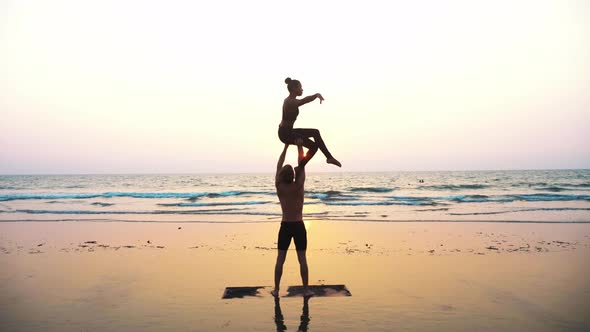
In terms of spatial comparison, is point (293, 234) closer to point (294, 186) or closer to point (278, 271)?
point (278, 271)

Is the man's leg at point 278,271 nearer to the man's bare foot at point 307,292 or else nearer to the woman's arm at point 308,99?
the man's bare foot at point 307,292

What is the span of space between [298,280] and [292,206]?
1.73 m

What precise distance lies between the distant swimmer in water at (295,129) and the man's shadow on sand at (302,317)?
2138mm

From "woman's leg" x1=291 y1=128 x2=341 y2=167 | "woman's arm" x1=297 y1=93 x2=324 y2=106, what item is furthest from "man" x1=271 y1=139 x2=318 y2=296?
"woman's arm" x1=297 y1=93 x2=324 y2=106

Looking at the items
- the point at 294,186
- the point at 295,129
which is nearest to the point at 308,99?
the point at 295,129

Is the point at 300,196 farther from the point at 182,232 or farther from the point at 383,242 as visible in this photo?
the point at 182,232

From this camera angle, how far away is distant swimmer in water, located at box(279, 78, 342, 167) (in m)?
7.07

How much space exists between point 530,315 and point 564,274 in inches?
119

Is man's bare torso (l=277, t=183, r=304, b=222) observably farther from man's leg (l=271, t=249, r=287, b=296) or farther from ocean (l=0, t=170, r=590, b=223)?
A: ocean (l=0, t=170, r=590, b=223)

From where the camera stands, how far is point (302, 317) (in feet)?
20.3

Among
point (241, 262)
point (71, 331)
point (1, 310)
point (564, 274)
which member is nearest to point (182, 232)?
point (241, 262)

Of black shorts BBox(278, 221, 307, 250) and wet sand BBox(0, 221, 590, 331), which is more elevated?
black shorts BBox(278, 221, 307, 250)

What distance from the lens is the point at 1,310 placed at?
6633mm

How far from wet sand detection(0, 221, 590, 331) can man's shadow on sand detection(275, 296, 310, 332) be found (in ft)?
0.09
